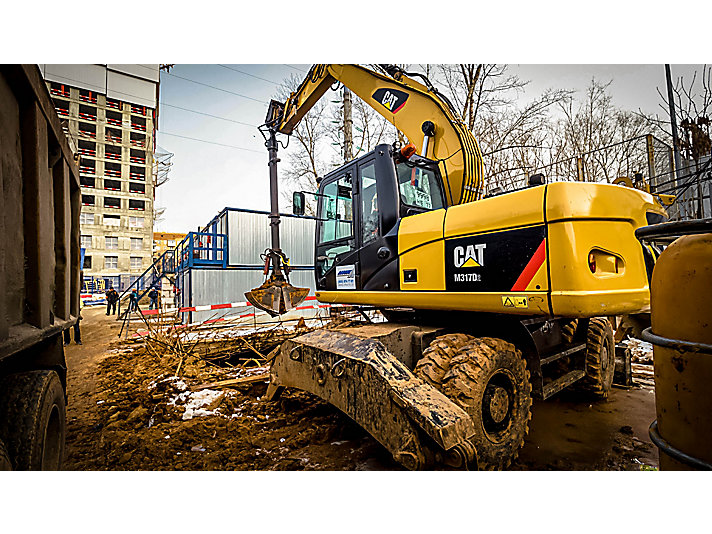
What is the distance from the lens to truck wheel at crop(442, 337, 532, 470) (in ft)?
6.42

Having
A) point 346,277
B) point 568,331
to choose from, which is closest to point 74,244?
point 346,277

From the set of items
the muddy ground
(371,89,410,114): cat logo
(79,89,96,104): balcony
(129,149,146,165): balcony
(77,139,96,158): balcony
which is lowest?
the muddy ground

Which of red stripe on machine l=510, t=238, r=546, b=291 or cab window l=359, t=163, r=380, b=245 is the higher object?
cab window l=359, t=163, r=380, b=245

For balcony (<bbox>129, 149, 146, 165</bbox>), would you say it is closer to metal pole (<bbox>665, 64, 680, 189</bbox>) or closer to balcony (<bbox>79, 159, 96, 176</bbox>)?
balcony (<bbox>79, 159, 96, 176</bbox>)

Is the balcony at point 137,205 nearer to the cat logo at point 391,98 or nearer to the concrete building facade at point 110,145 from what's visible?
the concrete building facade at point 110,145

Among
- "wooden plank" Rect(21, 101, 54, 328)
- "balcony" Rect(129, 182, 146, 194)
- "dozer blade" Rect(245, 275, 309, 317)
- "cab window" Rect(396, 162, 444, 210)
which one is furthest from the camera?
"dozer blade" Rect(245, 275, 309, 317)

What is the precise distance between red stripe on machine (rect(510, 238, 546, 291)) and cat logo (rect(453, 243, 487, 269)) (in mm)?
233

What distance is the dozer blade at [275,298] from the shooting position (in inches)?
170

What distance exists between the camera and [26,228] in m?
1.63

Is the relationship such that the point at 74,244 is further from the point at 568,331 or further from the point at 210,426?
the point at 568,331

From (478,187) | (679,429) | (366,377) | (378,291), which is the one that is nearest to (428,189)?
(478,187)

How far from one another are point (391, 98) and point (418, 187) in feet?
3.79

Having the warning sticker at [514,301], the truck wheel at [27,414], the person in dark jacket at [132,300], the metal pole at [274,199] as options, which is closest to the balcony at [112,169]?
the metal pole at [274,199]

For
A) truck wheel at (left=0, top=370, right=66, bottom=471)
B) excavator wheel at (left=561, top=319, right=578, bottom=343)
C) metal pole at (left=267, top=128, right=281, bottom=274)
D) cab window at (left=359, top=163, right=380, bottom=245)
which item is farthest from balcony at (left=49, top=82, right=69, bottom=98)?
excavator wheel at (left=561, top=319, right=578, bottom=343)
